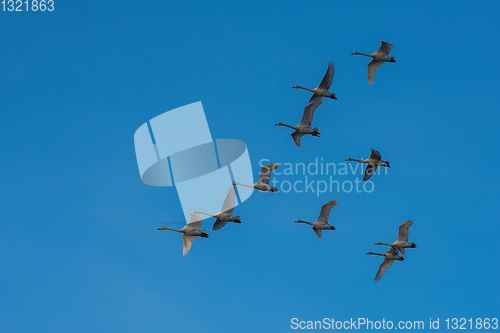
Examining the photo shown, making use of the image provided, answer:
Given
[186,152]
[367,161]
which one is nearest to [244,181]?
[186,152]

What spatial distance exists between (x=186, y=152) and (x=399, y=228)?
69.1 feet

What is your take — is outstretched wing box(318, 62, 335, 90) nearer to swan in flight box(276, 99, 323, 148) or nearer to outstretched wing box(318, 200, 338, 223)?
swan in flight box(276, 99, 323, 148)

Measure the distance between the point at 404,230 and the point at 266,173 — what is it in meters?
13.3

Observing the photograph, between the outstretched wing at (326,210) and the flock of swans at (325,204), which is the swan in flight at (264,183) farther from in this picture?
the outstretched wing at (326,210)

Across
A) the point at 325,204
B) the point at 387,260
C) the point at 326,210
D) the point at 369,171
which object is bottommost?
the point at 387,260

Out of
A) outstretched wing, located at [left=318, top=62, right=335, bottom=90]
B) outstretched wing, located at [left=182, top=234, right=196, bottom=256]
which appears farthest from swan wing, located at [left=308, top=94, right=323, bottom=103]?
outstretched wing, located at [left=182, top=234, right=196, bottom=256]

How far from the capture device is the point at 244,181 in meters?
56.7

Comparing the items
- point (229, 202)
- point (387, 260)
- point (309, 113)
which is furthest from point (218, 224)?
point (387, 260)

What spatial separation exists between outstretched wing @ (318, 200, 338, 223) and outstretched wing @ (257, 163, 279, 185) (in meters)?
5.55

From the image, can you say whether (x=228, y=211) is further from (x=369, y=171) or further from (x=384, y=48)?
(x=384, y=48)

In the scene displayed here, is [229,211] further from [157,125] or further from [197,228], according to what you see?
[157,125]

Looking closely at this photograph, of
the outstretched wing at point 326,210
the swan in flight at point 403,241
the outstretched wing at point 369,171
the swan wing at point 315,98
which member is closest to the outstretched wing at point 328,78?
the swan wing at point 315,98

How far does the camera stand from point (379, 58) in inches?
2133

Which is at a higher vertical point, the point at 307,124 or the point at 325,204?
the point at 307,124
